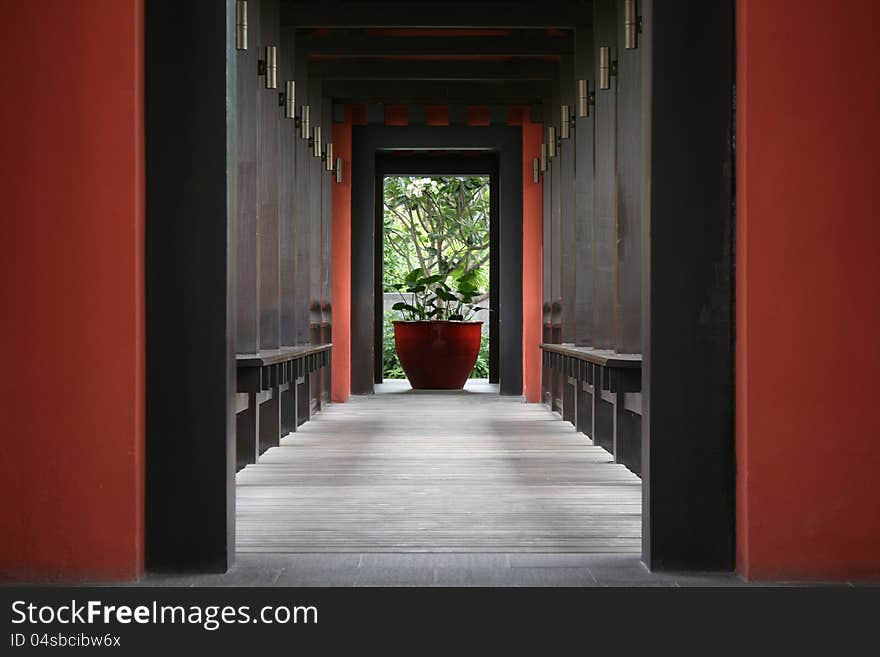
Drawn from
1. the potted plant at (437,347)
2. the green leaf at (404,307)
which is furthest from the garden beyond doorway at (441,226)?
the potted plant at (437,347)

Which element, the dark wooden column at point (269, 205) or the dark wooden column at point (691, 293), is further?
the dark wooden column at point (269, 205)

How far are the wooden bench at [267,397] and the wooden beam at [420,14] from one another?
7.17ft

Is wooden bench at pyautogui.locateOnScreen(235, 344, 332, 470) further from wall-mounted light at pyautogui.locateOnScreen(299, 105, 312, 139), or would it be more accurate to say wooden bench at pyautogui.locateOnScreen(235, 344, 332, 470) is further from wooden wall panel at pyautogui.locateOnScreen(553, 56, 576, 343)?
wooden wall panel at pyautogui.locateOnScreen(553, 56, 576, 343)

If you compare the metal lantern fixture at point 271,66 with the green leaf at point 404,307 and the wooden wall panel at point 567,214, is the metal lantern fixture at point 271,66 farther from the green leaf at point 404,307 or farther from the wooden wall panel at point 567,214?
the green leaf at point 404,307

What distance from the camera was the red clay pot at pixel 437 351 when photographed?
11.5m

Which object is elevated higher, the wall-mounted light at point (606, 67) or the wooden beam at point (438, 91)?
the wooden beam at point (438, 91)

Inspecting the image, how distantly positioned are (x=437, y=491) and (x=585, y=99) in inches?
119

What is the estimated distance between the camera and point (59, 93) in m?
3.04

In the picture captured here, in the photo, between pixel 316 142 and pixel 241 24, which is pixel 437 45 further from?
pixel 241 24

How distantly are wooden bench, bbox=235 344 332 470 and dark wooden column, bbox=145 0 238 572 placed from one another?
4.49 ft

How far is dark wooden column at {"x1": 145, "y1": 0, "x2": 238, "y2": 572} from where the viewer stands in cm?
315

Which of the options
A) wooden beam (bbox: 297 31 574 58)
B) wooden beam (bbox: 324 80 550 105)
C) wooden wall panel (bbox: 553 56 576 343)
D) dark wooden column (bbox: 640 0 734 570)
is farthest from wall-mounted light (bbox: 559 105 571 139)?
dark wooden column (bbox: 640 0 734 570)

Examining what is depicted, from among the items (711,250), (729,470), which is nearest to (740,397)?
(729,470)

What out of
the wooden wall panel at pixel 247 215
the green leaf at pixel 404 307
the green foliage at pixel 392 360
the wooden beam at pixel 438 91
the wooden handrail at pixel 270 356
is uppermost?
the wooden beam at pixel 438 91
